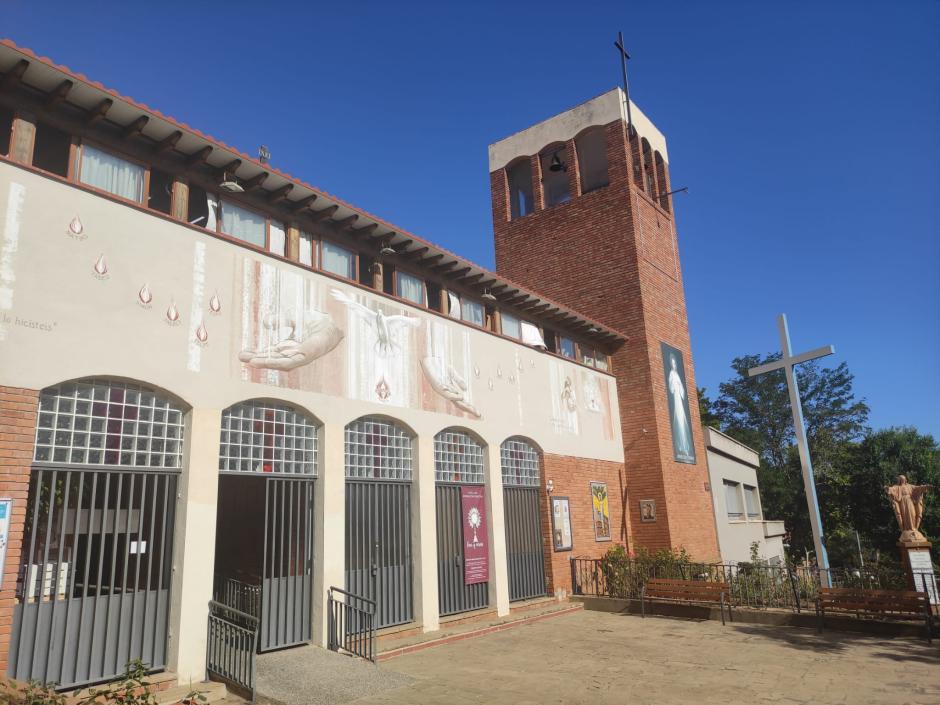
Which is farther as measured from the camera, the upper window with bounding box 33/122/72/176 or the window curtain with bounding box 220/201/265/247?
the window curtain with bounding box 220/201/265/247

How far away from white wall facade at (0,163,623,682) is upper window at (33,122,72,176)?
443mm

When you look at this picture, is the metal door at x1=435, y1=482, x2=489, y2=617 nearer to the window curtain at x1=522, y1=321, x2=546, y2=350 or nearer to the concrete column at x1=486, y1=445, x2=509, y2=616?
the concrete column at x1=486, y1=445, x2=509, y2=616

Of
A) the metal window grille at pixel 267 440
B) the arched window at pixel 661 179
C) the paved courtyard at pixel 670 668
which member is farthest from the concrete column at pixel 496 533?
the arched window at pixel 661 179

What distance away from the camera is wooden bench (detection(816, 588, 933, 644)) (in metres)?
10.6

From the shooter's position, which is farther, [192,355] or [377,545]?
[377,545]

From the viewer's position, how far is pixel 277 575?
9.48 m

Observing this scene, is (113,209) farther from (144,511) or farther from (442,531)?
(442,531)

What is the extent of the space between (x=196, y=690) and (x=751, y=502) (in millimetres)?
23427

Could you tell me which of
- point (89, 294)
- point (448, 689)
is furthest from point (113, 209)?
point (448, 689)

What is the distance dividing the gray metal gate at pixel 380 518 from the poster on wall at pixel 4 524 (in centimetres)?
488

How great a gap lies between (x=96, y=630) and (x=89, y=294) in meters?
3.83

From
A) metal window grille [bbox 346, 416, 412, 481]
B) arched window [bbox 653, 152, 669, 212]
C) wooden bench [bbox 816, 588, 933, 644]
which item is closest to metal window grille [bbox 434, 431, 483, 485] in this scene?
metal window grille [bbox 346, 416, 412, 481]

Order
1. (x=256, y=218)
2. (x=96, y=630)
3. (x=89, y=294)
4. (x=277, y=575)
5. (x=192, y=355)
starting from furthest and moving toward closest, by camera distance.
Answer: (x=256, y=218), (x=277, y=575), (x=192, y=355), (x=89, y=294), (x=96, y=630)

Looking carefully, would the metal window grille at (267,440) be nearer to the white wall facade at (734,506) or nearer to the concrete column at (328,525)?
the concrete column at (328,525)
